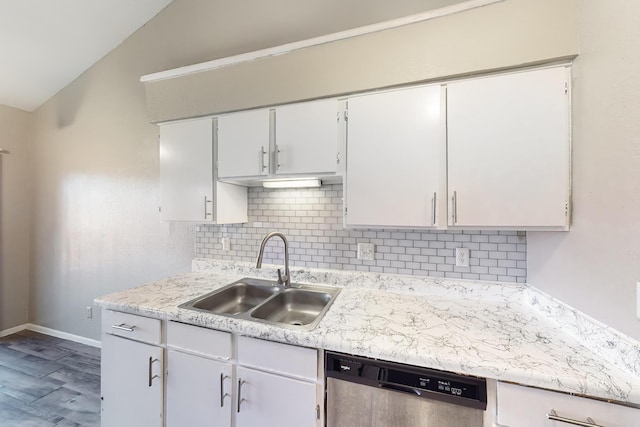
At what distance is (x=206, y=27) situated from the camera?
7.48ft

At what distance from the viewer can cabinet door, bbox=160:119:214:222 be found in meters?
1.89

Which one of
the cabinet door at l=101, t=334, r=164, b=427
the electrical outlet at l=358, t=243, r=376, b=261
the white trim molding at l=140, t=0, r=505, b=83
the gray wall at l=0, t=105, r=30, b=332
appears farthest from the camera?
the gray wall at l=0, t=105, r=30, b=332

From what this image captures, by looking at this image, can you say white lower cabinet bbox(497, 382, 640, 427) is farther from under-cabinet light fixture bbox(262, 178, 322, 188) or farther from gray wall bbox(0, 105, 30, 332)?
gray wall bbox(0, 105, 30, 332)

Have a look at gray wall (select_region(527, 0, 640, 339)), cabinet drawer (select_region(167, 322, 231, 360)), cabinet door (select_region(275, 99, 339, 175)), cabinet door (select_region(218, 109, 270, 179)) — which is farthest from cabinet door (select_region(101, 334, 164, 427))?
gray wall (select_region(527, 0, 640, 339))

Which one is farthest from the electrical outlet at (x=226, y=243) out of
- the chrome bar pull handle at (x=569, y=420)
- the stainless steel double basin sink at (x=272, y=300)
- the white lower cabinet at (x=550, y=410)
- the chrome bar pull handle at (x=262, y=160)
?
the chrome bar pull handle at (x=569, y=420)

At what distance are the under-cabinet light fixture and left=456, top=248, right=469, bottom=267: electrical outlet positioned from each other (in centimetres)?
99

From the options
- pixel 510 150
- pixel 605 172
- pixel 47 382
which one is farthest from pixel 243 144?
pixel 47 382

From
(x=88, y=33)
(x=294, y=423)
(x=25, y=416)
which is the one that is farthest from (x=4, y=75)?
(x=294, y=423)

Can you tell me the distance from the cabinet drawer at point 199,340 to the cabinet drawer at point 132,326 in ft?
0.30

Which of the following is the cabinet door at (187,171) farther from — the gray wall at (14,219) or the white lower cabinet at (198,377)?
the gray wall at (14,219)

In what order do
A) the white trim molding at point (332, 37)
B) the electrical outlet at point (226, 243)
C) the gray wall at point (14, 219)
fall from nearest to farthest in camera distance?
the white trim molding at point (332, 37) < the electrical outlet at point (226, 243) < the gray wall at point (14, 219)

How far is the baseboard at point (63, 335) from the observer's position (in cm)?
288

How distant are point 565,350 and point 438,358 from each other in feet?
1.64

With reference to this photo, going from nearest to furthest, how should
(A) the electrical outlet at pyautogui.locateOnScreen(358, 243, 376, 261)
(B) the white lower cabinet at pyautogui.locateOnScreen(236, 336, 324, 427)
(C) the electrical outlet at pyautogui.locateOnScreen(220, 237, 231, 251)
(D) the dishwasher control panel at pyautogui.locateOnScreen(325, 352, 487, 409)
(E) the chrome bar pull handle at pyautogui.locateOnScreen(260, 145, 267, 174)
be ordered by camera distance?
(D) the dishwasher control panel at pyautogui.locateOnScreen(325, 352, 487, 409) → (B) the white lower cabinet at pyautogui.locateOnScreen(236, 336, 324, 427) → (E) the chrome bar pull handle at pyautogui.locateOnScreen(260, 145, 267, 174) → (A) the electrical outlet at pyautogui.locateOnScreen(358, 243, 376, 261) → (C) the electrical outlet at pyautogui.locateOnScreen(220, 237, 231, 251)
